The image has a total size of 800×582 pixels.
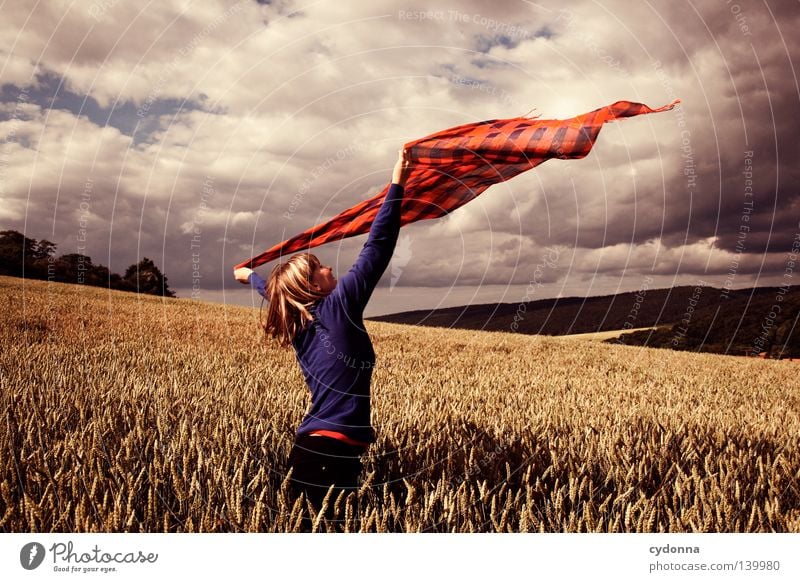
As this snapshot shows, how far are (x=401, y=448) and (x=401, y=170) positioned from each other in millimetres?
1944

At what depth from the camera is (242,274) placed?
318cm

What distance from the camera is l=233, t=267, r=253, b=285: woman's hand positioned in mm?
3158

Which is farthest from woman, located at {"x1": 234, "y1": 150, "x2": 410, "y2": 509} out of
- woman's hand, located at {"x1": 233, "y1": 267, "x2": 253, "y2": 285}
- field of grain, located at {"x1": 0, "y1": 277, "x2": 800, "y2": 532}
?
woman's hand, located at {"x1": 233, "y1": 267, "x2": 253, "y2": 285}

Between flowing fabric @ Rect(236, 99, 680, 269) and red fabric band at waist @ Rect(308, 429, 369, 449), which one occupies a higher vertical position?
flowing fabric @ Rect(236, 99, 680, 269)

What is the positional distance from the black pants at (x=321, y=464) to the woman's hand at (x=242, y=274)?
1.06 m

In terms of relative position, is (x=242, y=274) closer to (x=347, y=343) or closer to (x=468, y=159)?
(x=347, y=343)

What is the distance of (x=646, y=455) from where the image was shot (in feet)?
11.2

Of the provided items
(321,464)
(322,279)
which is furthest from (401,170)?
(321,464)

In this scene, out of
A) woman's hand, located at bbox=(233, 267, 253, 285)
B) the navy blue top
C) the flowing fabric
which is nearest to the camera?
the navy blue top

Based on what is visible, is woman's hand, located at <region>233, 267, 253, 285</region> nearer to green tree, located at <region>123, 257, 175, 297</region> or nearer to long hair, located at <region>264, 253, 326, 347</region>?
long hair, located at <region>264, 253, 326, 347</region>

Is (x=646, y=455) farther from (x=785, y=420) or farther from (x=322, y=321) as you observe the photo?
(x=785, y=420)

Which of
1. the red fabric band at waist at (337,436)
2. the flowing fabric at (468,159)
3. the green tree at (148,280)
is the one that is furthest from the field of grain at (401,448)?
the green tree at (148,280)

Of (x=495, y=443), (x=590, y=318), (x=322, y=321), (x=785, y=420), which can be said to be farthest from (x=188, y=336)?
(x=590, y=318)

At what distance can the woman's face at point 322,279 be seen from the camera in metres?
2.52
